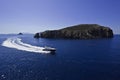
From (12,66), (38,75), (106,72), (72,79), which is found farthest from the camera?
(12,66)

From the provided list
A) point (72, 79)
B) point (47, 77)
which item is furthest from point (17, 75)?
point (72, 79)

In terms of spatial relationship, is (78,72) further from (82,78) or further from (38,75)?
(38,75)

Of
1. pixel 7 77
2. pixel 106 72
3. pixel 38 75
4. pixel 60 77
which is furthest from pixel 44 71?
pixel 106 72

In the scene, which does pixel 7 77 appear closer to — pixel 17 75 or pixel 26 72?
pixel 17 75

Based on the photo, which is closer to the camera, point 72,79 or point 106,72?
point 72,79

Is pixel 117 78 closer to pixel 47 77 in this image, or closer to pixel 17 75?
pixel 47 77

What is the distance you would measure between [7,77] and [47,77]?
37.7ft

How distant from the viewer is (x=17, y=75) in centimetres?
4681

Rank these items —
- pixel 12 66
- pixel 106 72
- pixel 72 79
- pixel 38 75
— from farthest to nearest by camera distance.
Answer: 1. pixel 12 66
2. pixel 106 72
3. pixel 38 75
4. pixel 72 79

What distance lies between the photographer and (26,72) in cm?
4966

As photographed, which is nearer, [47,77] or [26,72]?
[47,77]

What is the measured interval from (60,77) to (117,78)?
52.0ft

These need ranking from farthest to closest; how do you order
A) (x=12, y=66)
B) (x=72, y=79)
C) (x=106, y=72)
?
(x=12, y=66) → (x=106, y=72) → (x=72, y=79)

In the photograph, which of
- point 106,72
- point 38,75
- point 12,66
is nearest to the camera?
point 38,75
